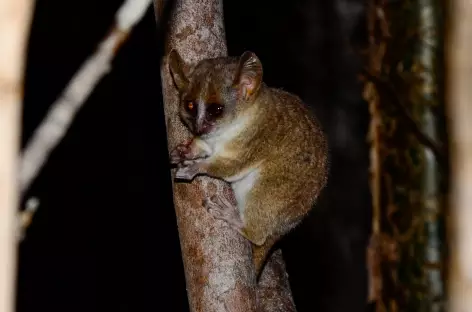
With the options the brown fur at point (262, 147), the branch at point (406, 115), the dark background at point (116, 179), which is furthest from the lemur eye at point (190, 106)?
the dark background at point (116, 179)

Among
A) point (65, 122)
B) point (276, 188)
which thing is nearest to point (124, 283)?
point (276, 188)

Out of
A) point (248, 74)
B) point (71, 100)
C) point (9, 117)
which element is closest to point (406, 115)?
point (248, 74)

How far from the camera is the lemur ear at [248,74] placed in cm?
357

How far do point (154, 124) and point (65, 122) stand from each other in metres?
5.47

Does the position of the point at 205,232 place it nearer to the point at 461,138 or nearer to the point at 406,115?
the point at 461,138

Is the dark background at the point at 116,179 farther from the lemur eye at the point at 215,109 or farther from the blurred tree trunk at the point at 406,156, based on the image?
the lemur eye at the point at 215,109

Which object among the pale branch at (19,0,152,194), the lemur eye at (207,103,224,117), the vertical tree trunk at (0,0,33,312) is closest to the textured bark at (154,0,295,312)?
the lemur eye at (207,103,224,117)

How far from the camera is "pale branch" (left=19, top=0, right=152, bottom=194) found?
1398mm

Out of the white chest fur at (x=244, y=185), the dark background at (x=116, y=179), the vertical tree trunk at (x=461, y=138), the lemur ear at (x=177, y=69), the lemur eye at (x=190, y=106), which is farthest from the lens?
the dark background at (x=116, y=179)

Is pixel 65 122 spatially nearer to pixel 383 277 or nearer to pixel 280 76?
pixel 383 277

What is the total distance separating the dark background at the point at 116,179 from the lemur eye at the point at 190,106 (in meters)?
2.84

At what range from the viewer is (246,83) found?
3758mm

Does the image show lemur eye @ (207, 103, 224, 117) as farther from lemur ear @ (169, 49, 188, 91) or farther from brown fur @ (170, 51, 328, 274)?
lemur ear @ (169, 49, 188, 91)

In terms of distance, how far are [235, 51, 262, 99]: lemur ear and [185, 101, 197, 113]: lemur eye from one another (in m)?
0.25
